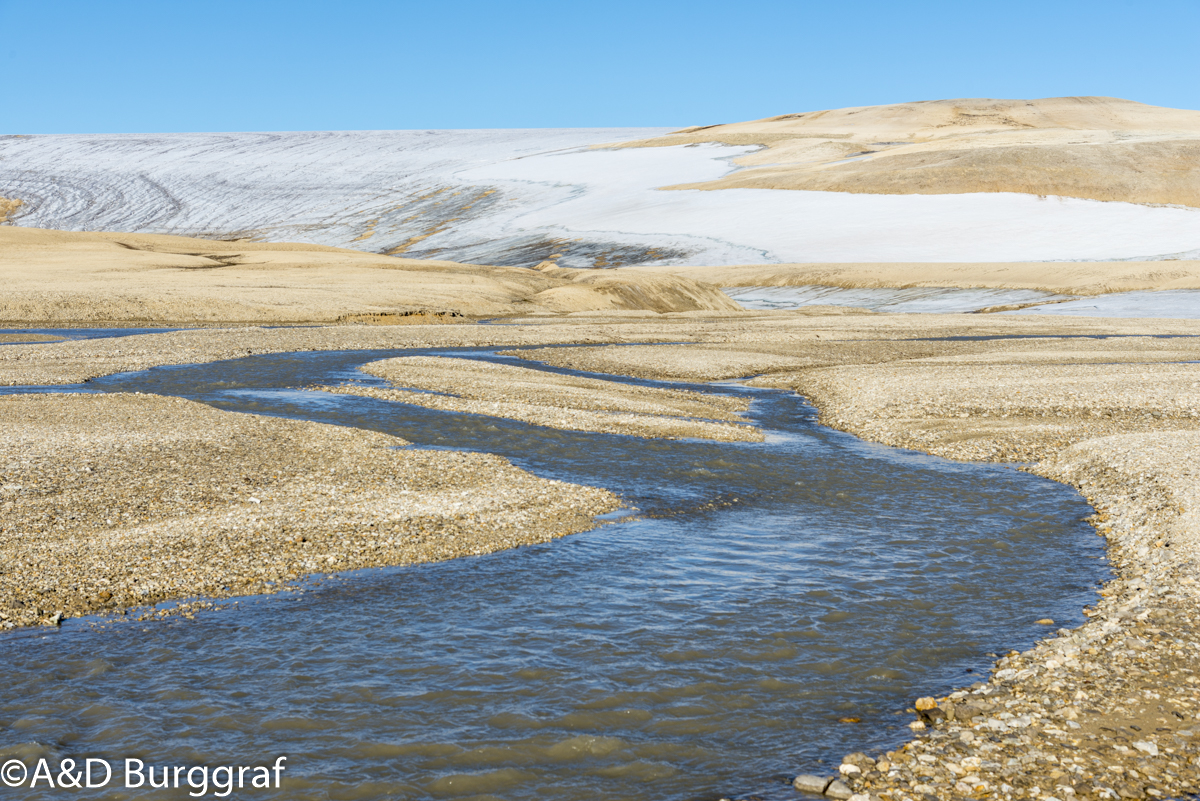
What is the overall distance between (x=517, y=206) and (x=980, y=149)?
146 ft

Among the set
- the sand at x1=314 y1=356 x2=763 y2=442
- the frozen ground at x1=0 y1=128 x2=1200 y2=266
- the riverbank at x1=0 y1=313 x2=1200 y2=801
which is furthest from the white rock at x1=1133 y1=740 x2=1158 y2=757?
the frozen ground at x1=0 y1=128 x2=1200 y2=266

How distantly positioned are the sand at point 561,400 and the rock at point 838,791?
41.7 feet

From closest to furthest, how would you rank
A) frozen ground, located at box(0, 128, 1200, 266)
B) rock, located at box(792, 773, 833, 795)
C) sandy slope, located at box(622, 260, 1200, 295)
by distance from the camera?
A: rock, located at box(792, 773, 833, 795) → sandy slope, located at box(622, 260, 1200, 295) → frozen ground, located at box(0, 128, 1200, 266)

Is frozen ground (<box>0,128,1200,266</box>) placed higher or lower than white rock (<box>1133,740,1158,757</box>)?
higher

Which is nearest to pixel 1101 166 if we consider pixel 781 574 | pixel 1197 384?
pixel 1197 384

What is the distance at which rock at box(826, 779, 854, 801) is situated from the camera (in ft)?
21.8

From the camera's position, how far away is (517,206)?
99250 millimetres

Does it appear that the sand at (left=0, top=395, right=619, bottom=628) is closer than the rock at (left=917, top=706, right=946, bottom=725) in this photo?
No

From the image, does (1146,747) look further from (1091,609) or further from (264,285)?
(264,285)

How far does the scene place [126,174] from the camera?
400 feet

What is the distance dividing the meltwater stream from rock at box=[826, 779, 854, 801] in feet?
1.05

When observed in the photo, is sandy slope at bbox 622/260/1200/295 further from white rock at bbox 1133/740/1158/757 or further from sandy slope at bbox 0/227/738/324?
white rock at bbox 1133/740/1158/757

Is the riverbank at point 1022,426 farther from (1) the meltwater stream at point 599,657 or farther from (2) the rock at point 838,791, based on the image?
(1) the meltwater stream at point 599,657

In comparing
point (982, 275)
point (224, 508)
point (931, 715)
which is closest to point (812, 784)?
point (931, 715)
